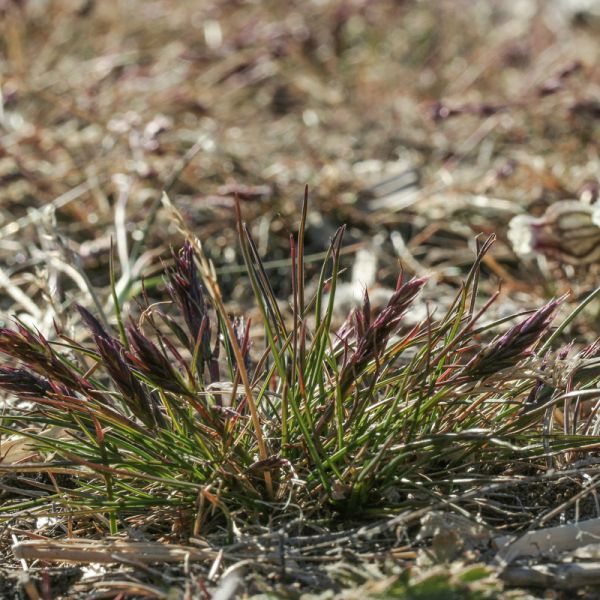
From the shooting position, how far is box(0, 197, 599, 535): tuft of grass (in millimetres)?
1542

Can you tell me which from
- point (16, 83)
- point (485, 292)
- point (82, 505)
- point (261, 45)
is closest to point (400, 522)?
point (82, 505)

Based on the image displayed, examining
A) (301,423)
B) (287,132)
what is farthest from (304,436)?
(287,132)

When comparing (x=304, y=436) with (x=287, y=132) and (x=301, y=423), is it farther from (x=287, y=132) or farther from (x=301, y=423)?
(x=287, y=132)

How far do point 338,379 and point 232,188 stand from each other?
1.48m

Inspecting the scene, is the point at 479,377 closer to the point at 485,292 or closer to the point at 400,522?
the point at 400,522

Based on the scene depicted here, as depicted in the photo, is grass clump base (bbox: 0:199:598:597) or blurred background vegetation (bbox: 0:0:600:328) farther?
blurred background vegetation (bbox: 0:0:600:328)

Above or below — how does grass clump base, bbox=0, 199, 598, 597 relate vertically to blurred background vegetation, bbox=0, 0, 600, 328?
below

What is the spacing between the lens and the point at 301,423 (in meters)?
1.56

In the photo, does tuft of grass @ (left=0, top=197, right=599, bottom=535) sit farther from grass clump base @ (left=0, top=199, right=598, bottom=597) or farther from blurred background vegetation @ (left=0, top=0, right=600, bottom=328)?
Result: blurred background vegetation @ (left=0, top=0, right=600, bottom=328)

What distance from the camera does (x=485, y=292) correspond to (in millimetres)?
2906

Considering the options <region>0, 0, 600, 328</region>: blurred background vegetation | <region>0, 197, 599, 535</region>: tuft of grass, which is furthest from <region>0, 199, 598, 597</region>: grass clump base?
<region>0, 0, 600, 328</region>: blurred background vegetation

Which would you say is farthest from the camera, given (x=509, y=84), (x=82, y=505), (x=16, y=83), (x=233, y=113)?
(x=509, y=84)

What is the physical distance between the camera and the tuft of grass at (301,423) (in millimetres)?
1542

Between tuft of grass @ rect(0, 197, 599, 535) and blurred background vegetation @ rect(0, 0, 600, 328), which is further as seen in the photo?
blurred background vegetation @ rect(0, 0, 600, 328)
